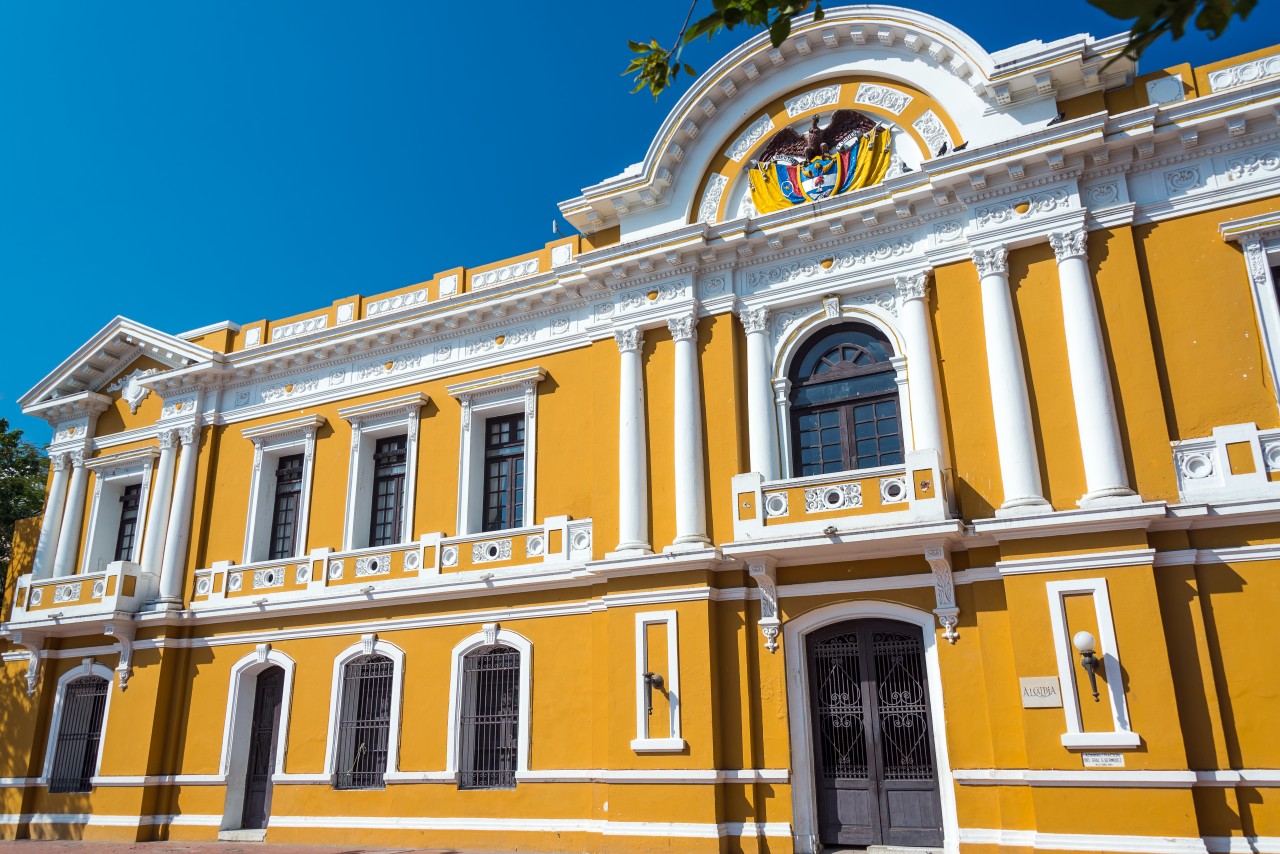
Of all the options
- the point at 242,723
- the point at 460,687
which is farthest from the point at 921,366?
the point at 242,723

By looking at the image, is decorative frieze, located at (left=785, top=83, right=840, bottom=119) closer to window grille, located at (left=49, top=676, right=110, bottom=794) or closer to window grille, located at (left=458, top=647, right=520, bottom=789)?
window grille, located at (left=458, top=647, right=520, bottom=789)

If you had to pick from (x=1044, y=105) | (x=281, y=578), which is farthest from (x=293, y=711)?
(x=1044, y=105)

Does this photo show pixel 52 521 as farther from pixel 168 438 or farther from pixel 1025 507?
pixel 1025 507

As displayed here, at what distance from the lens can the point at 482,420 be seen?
16109mm

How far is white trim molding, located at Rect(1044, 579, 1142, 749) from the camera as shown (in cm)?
998

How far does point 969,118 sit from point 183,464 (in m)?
14.7

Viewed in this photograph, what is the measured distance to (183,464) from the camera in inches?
711

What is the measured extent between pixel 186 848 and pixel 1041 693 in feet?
41.0

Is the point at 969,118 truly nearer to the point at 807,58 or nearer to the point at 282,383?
the point at 807,58

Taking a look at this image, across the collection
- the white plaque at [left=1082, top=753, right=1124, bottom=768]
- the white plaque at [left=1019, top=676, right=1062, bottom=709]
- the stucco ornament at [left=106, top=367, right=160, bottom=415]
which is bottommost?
the white plaque at [left=1082, top=753, right=1124, bottom=768]

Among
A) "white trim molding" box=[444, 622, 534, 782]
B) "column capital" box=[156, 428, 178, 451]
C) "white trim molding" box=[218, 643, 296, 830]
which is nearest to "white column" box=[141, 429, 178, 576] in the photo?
"column capital" box=[156, 428, 178, 451]

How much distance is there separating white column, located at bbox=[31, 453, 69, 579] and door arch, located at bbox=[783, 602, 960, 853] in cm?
1505

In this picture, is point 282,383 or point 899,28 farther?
point 282,383

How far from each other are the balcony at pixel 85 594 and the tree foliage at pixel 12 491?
15.5ft
